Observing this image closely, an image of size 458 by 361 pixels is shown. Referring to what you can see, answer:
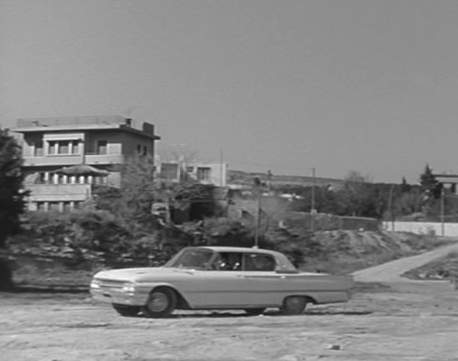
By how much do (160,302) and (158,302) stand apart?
42 millimetres

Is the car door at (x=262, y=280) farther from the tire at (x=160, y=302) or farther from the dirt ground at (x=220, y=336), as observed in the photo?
the tire at (x=160, y=302)

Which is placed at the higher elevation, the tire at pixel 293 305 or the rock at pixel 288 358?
the tire at pixel 293 305

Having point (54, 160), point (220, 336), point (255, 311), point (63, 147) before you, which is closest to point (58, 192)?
point (54, 160)

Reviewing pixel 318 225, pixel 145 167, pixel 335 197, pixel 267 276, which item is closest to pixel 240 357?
pixel 267 276

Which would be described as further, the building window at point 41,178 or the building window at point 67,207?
the building window at point 41,178

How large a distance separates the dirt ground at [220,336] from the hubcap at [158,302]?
1.38 feet

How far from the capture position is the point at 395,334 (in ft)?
51.3

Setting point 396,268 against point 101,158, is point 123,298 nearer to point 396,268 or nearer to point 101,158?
point 396,268

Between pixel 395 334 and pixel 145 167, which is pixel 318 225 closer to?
pixel 145 167

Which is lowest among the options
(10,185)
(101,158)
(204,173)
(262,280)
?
(262,280)

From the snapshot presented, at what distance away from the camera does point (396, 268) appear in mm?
57812

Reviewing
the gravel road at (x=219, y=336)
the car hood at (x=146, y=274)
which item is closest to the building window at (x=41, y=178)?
the gravel road at (x=219, y=336)

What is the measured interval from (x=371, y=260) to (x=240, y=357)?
53.1 metres

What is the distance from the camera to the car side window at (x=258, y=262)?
69.7ft
